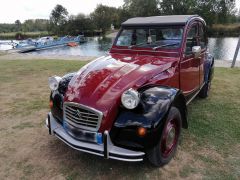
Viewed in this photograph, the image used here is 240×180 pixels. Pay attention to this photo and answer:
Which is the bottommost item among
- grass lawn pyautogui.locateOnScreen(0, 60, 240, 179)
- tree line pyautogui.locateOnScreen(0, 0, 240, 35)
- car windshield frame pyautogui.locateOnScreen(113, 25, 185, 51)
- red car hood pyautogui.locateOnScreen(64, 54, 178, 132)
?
grass lawn pyautogui.locateOnScreen(0, 60, 240, 179)

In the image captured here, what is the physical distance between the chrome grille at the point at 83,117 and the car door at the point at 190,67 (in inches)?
74.5

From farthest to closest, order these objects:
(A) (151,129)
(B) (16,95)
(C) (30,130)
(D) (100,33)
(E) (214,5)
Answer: (D) (100,33), (E) (214,5), (B) (16,95), (C) (30,130), (A) (151,129)

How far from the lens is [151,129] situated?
2850mm

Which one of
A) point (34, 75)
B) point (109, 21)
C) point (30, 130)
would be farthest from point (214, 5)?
point (30, 130)

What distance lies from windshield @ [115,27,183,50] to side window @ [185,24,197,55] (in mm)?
263

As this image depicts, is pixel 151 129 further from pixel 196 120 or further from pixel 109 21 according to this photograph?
pixel 109 21

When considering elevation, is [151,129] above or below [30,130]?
above

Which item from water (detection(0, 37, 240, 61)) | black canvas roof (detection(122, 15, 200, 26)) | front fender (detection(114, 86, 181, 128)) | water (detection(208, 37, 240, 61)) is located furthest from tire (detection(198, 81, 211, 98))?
water (detection(0, 37, 240, 61))

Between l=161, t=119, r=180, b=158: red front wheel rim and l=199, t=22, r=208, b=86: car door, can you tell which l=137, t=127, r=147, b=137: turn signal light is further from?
l=199, t=22, r=208, b=86: car door

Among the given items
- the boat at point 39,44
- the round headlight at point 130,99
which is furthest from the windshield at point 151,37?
the boat at point 39,44

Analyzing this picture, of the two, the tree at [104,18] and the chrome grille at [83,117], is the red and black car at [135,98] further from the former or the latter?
the tree at [104,18]

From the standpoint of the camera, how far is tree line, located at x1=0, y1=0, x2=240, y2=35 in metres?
52.5

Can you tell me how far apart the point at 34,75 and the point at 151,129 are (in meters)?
7.46

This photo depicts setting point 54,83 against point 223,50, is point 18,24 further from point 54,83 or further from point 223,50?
point 54,83
